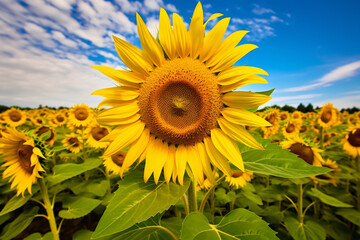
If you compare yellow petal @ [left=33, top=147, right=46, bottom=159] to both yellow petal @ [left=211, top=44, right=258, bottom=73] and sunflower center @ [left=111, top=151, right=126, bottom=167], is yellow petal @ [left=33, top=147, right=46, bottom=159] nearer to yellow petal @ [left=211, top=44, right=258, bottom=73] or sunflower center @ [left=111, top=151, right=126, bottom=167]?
Result: sunflower center @ [left=111, top=151, right=126, bottom=167]

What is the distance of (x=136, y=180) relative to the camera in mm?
1294

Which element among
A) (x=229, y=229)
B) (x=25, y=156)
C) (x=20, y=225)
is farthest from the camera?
(x=20, y=225)

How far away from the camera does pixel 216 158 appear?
1.30 metres

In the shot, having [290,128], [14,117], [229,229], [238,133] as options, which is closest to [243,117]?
[238,133]

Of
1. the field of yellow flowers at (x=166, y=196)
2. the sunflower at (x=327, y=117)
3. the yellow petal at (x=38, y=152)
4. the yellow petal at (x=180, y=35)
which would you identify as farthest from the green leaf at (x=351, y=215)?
the yellow petal at (x=38, y=152)

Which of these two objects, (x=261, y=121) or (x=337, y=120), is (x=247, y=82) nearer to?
(x=261, y=121)

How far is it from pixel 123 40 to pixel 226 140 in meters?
0.99

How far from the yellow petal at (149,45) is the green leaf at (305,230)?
310 cm

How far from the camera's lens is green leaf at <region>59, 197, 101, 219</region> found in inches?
103


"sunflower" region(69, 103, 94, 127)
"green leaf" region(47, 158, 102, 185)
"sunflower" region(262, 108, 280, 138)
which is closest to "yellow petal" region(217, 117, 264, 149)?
"green leaf" region(47, 158, 102, 185)

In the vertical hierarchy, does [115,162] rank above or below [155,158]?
below

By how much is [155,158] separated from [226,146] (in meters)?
0.51

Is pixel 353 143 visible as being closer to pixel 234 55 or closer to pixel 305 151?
pixel 305 151

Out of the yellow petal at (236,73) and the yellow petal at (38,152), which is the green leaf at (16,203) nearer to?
the yellow petal at (38,152)
